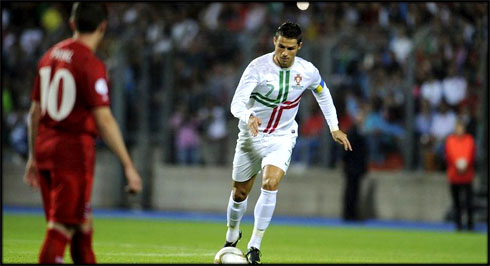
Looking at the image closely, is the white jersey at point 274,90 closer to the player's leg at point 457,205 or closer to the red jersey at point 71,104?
the red jersey at point 71,104

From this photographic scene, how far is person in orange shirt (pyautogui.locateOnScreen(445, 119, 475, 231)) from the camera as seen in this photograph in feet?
61.7

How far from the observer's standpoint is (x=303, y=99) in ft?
69.8

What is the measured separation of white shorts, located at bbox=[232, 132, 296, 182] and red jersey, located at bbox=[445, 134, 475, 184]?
9.20 m

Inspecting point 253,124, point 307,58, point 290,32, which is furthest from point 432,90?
point 253,124

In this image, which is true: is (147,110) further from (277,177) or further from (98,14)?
(98,14)

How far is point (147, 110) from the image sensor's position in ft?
77.3

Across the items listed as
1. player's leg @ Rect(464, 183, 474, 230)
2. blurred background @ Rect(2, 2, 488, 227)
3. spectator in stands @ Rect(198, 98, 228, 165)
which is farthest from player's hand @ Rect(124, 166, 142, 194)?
spectator in stands @ Rect(198, 98, 228, 165)

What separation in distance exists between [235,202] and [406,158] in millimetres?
11438

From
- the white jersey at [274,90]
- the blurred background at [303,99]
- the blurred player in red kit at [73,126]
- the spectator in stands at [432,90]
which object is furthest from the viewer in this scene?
the blurred background at [303,99]

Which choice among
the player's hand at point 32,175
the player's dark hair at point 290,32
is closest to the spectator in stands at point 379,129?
the player's dark hair at point 290,32

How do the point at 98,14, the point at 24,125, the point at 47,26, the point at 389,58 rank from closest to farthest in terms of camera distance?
the point at 98,14 < the point at 389,58 < the point at 24,125 < the point at 47,26

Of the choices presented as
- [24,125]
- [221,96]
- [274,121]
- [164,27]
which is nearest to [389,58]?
[221,96]

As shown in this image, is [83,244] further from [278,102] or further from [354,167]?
[354,167]

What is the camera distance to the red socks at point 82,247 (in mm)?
7090
